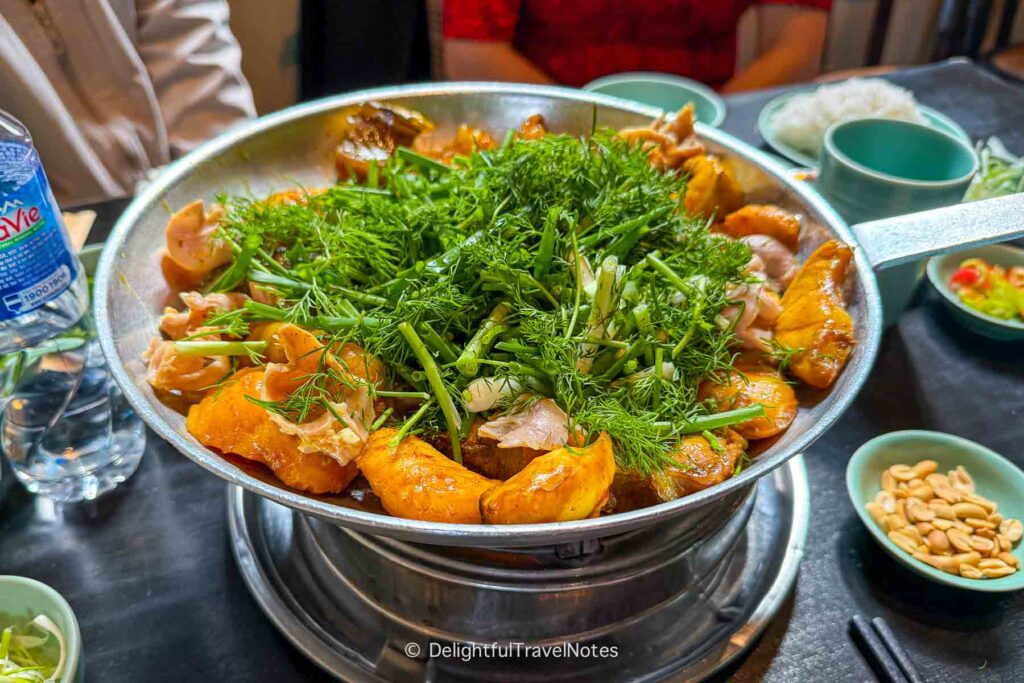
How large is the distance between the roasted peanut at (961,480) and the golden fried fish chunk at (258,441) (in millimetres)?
1157

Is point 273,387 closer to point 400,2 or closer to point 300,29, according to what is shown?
point 400,2

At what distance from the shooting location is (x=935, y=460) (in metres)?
1.58

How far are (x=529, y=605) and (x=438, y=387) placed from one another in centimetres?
39

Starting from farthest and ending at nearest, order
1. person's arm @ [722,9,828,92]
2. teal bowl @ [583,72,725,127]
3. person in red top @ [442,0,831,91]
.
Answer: person's arm @ [722,9,828,92] < person in red top @ [442,0,831,91] < teal bowl @ [583,72,725,127]

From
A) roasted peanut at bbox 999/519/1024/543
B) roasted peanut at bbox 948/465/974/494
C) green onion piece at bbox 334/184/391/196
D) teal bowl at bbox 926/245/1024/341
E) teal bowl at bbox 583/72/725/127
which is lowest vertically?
roasted peanut at bbox 999/519/1024/543

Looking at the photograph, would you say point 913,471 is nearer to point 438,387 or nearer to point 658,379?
point 658,379

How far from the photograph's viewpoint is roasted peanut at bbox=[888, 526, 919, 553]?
54.8 inches

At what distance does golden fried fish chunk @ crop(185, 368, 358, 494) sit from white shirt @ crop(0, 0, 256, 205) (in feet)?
4.65

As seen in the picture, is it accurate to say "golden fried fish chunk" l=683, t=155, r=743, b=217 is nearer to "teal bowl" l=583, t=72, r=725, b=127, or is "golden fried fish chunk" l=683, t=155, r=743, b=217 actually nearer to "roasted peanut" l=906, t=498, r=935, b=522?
"roasted peanut" l=906, t=498, r=935, b=522

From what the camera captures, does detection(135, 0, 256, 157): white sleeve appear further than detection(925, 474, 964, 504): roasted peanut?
Yes

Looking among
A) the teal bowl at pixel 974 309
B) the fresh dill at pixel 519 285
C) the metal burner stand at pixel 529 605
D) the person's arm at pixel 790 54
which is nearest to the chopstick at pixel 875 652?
the metal burner stand at pixel 529 605

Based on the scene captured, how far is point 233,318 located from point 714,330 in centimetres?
86

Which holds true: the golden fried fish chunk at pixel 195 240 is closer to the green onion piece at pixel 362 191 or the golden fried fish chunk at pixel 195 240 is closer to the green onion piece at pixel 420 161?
the green onion piece at pixel 362 191

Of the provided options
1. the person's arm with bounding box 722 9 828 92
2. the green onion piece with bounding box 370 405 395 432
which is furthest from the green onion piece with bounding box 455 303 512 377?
the person's arm with bounding box 722 9 828 92
